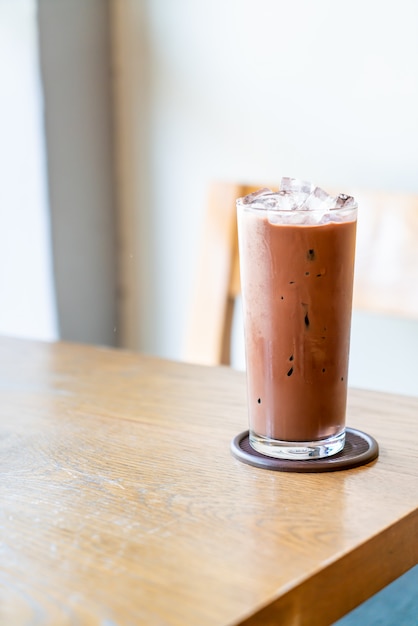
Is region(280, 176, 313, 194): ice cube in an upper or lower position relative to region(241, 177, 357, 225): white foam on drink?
upper

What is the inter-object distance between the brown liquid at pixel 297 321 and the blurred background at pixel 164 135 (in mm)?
1054

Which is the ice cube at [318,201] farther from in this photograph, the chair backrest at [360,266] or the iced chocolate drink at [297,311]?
the chair backrest at [360,266]

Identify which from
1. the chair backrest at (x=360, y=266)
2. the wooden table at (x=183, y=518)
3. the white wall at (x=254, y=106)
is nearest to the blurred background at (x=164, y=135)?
the white wall at (x=254, y=106)

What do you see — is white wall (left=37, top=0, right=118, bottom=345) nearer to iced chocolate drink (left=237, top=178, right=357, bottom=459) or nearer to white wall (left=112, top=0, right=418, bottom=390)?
white wall (left=112, top=0, right=418, bottom=390)

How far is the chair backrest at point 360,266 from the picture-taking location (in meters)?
1.57

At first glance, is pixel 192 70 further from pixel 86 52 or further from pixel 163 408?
pixel 163 408

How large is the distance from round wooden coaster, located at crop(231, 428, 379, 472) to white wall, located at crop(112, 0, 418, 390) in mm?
1098

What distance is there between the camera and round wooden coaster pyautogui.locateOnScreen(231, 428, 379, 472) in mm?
773

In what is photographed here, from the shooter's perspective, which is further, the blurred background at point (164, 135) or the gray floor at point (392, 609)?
the blurred background at point (164, 135)

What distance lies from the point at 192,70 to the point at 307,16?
351 mm

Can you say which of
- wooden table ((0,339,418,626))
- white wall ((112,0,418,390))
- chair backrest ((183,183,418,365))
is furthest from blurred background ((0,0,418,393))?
wooden table ((0,339,418,626))

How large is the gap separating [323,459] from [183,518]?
6.4 inches

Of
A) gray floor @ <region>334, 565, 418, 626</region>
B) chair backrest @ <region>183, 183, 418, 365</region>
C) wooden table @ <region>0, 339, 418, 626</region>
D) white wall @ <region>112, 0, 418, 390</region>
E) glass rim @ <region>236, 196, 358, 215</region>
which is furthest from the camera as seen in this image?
white wall @ <region>112, 0, 418, 390</region>

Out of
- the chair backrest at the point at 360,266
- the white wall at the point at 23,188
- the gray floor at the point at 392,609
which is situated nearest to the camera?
the gray floor at the point at 392,609
